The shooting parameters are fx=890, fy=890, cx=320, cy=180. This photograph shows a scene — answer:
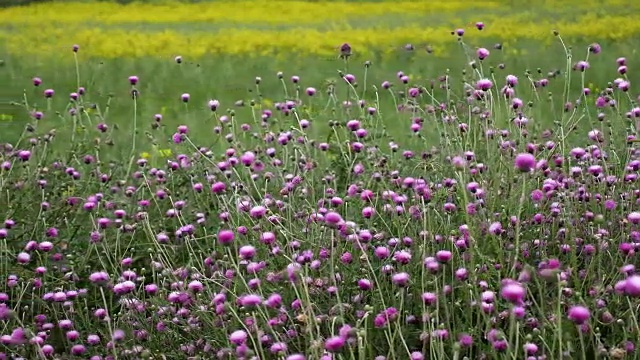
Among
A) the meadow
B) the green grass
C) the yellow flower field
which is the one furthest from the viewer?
the yellow flower field

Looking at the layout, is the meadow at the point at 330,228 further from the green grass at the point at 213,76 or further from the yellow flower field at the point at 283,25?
the yellow flower field at the point at 283,25

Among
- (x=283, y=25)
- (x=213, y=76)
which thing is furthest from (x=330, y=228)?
(x=283, y=25)

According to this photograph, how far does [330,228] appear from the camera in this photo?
7.32ft

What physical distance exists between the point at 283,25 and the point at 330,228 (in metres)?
8.04

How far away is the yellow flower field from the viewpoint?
862 centimetres

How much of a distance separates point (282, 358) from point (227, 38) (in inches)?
312

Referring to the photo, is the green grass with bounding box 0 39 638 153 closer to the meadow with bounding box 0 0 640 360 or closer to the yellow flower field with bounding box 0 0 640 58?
the meadow with bounding box 0 0 640 360

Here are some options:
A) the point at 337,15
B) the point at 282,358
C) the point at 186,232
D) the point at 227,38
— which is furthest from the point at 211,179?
the point at 337,15

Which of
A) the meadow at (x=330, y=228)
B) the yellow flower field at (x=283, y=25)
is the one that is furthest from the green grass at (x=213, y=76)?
the yellow flower field at (x=283, y=25)

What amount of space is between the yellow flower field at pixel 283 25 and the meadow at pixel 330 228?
5.68 ft

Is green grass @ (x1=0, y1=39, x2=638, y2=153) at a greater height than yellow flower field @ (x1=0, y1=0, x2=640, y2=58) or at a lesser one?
lesser

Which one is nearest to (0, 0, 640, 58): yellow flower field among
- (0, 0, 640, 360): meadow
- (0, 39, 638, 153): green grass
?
(0, 39, 638, 153): green grass

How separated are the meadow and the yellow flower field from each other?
5.68 feet

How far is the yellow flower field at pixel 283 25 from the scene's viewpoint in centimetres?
862
